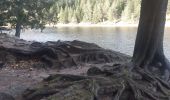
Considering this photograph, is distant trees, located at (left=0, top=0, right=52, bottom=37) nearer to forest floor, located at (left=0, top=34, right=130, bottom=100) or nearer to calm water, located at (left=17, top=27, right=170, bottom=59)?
calm water, located at (left=17, top=27, right=170, bottom=59)

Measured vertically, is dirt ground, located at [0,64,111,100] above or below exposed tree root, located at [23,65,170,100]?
below

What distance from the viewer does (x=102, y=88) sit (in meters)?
8.97

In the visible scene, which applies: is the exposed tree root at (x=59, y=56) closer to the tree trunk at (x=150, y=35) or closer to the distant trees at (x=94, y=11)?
the tree trunk at (x=150, y=35)

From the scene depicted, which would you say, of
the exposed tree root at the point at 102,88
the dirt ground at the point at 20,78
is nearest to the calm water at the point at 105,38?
the dirt ground at the point at 20,78

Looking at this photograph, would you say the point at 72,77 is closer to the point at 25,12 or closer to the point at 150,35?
the point at 150,35

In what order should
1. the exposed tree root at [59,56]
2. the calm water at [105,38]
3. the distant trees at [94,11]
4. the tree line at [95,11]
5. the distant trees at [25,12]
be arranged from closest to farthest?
1. the exposed tree root at [59,56]
2. the distant trees at [25,12]
3. the calm water at [105,38]
4. the tree line at [95,11]
5. the distant trees at [94,11]

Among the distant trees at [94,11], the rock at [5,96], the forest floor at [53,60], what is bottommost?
the distant trees at [94,11]

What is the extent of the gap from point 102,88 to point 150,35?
10.2 feet

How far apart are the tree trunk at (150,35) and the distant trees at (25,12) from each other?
36.4 feet

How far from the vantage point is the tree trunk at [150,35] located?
11367 mm

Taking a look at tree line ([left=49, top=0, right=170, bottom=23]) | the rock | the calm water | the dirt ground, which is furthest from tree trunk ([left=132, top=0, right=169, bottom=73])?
tree line ([left=49, top=0, right=170, bottom=23])

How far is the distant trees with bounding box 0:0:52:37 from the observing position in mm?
22750

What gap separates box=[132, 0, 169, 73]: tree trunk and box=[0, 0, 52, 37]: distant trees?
36.4ft

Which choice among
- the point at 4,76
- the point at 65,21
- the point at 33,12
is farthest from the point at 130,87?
the point at 65,21
